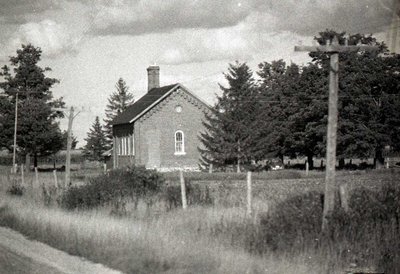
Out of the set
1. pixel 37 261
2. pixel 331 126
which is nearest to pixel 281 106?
pixel 331 126

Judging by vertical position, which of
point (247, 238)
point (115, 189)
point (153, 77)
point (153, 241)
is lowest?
point (153, 241)

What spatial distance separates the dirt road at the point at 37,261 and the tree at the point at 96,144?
3229 inches

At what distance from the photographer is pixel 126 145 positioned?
52344 millimetres

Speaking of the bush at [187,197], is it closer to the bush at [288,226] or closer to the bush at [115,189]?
the bush at [115,189]

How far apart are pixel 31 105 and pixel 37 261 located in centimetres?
4784

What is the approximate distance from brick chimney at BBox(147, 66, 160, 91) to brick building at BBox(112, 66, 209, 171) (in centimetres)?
625

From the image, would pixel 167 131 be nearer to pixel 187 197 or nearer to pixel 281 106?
pixel 281 106

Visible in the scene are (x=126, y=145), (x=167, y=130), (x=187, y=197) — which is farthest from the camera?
(x=126, y=145)

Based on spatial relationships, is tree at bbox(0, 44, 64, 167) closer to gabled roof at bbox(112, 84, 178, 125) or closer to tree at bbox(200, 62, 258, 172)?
gabled roof at bbox(112, 84, 178, 125)

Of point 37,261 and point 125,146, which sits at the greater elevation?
point 125,146

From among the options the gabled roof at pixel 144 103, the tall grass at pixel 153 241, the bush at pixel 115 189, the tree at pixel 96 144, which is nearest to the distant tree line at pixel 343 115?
the gabled roof at pixel 144 103

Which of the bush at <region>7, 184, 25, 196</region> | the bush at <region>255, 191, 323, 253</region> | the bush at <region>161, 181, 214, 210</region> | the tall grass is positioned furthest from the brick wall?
the bush at <region>255, 191, 323, 253</region>

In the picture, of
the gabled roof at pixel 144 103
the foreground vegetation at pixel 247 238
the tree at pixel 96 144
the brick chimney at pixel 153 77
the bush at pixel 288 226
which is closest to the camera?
the foreground vegetation at pixel 247 238

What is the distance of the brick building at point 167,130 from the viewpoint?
159ft
